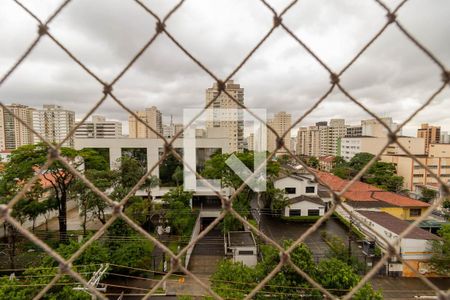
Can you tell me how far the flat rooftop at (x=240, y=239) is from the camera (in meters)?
7.19

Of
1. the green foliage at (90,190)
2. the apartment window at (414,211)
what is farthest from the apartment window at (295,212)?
the green foliage at (90,190)

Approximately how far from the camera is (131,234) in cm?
646

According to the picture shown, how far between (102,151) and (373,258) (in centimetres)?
→ 965

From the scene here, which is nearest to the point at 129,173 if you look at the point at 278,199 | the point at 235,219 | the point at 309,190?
the point at 235,219

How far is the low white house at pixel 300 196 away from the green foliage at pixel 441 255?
425 centimetres

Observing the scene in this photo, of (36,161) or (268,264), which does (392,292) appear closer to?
(268,264)

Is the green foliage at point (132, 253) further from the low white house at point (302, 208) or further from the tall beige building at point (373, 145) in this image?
the tall beige building at point (373, 145)

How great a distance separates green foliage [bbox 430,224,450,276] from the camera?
6.38 meters

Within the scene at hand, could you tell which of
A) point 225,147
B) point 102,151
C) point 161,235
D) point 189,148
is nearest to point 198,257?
point 161,235

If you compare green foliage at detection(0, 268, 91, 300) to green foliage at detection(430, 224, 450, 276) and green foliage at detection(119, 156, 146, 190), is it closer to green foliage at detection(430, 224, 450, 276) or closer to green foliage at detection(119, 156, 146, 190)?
green foliage at detection(119, 156, 146, 190)

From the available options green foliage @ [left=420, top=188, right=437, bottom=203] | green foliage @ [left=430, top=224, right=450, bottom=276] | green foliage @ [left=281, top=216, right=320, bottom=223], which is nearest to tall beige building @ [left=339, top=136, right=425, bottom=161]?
green foliage @ [left=420, top=188, right=437, bottom=203]

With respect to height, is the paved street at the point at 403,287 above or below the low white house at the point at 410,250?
below

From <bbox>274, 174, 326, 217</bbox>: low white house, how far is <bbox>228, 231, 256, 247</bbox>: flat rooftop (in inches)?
125

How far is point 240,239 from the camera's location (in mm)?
7523
